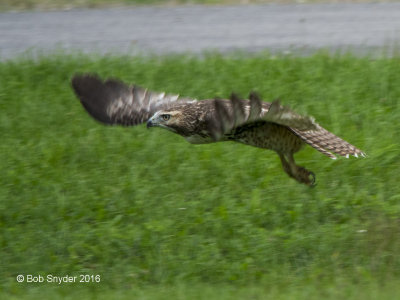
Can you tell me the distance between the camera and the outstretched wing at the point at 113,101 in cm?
698

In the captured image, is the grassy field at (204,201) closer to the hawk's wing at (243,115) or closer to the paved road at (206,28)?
the hawk's wing at (243,115)

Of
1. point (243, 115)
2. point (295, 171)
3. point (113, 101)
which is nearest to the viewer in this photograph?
point (243, 115)

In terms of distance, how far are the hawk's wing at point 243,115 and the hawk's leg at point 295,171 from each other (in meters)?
0.98

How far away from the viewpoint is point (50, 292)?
553cm

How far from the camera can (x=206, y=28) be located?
13.6m

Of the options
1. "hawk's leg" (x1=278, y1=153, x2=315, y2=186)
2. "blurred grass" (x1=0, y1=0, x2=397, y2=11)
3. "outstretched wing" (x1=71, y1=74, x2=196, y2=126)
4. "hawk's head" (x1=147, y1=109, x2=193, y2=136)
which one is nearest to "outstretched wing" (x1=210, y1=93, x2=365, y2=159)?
"hawk's head" (x1=147, y1=109, x2=193, y2=136)

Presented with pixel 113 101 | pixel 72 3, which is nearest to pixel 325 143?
pixel 113 101

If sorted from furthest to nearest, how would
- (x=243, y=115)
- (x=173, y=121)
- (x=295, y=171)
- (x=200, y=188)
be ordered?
(x=200, y=188), (x=295, y=171), (x=173, y=121), (x=243, y=115)

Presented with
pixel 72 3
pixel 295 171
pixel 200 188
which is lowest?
pixel 200 188

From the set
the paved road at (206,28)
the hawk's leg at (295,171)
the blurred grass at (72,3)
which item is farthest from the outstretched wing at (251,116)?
the blurred grass at (72,3)

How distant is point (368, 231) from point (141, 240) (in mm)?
1776

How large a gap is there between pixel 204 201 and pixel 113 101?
1190 millimetres

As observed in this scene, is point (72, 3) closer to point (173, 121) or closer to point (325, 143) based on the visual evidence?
point (173, 121)

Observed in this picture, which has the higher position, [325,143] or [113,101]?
[113,101]
